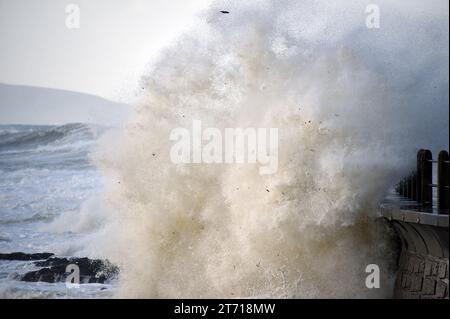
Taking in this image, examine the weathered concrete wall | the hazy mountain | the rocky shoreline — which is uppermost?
the hazy mountain

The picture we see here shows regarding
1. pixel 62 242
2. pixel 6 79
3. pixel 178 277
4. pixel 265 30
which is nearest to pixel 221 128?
pixel 265 30

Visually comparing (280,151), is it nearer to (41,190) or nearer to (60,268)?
(60,268)

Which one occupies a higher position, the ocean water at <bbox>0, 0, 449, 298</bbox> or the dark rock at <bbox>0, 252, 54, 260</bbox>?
the ocean water at <bbox>0, 0, 449, 298</bbox>

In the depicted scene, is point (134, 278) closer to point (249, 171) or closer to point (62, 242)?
point (249, 171)

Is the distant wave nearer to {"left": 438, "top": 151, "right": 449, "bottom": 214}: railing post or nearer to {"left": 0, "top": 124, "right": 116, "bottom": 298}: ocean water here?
{"left": 0, "top": 124, "right": 116, "bottom": 298}: ocean water

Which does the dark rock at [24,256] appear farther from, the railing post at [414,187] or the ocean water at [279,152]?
the railing post at [414,187]

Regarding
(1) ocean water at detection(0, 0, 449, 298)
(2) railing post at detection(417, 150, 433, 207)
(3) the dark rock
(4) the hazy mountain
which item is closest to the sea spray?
(1) ocean water at detection(0, 0, 449, 298)
